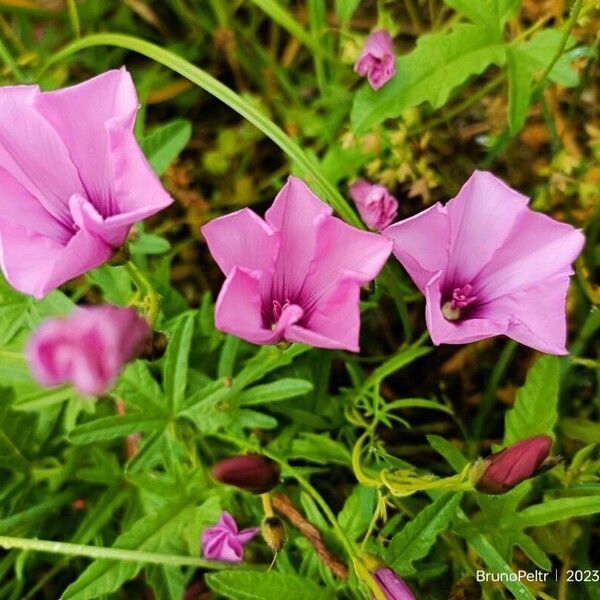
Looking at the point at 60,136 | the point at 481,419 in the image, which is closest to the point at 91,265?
the point at 60,136

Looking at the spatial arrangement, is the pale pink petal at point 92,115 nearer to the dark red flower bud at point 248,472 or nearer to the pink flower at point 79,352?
the pink flower at point 79,352

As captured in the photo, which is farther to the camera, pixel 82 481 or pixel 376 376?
pixel 82 481

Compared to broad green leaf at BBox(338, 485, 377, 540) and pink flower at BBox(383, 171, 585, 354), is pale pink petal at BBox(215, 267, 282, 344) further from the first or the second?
broad green leaf at BBox(338, 485, 377, 540)

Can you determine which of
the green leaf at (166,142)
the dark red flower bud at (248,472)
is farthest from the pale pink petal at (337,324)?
the green leaf at (166,142)

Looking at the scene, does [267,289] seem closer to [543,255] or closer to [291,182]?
[291,182]

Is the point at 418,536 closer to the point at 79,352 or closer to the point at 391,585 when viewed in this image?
the point at 391,585

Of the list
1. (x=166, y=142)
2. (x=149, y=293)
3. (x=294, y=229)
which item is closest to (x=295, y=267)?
(x=294, y=229)
